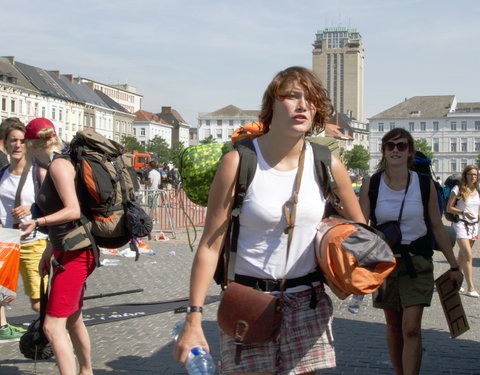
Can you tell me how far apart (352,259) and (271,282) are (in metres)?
0.36

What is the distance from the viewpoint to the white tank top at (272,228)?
2.90m

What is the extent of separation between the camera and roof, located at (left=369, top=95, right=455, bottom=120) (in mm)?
143375

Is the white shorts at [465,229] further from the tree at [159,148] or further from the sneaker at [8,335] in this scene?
the tree at [159,148]

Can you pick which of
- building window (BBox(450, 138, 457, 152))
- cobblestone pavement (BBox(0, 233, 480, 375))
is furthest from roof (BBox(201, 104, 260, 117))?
cobblestone pavement (BBox(0, 233, 480, 375))

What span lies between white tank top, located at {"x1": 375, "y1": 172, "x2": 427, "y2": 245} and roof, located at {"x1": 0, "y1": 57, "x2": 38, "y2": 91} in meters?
86.3

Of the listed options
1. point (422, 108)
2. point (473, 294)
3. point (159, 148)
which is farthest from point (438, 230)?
point (422, 108)

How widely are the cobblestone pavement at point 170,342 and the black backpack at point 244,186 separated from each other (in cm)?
268

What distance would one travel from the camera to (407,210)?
15.7 feet

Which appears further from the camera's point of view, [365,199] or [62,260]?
[365,199]

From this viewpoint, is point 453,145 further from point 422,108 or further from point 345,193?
point 345,193

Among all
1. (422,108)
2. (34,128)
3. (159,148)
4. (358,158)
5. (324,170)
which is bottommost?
(324,170)

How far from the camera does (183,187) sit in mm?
3508

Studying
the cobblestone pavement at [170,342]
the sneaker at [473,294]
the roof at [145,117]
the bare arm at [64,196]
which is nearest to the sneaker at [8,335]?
the cobblestone pavement at [170,342]

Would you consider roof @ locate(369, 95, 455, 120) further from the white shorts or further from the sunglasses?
the sunglasses
